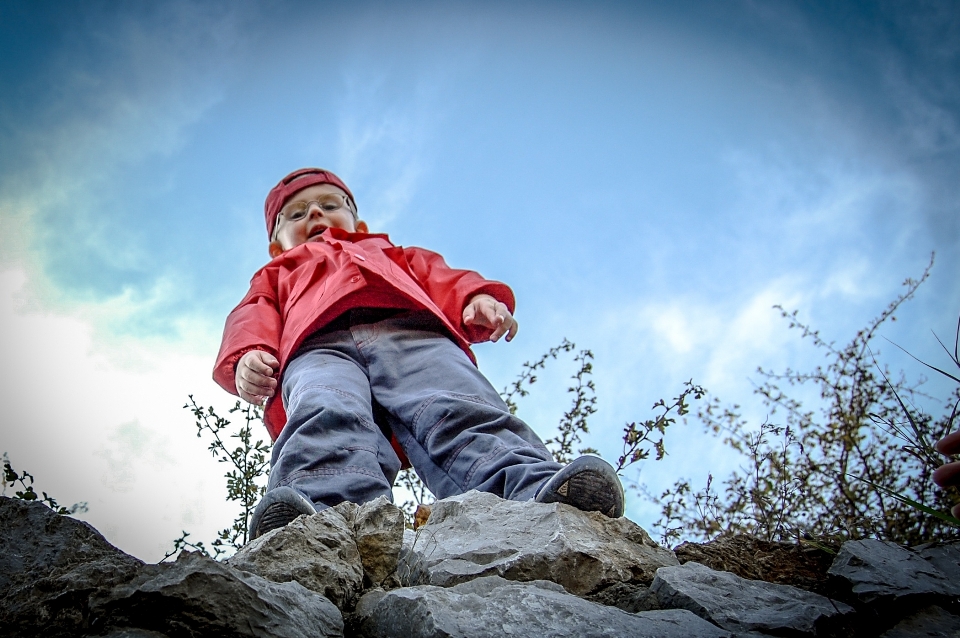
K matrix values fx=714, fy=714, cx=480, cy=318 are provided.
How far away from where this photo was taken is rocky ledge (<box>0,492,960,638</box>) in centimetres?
102

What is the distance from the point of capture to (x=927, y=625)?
3.99ft

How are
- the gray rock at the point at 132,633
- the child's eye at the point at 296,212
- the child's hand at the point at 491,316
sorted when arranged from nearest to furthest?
the gray rock at the point at 132,633
the child's hand at the point at 491,316
the child's eye at the point at 296,212

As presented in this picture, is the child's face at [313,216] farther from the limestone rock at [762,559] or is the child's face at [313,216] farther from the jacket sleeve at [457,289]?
the limestone rock at [762,559]

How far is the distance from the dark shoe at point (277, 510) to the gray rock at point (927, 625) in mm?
1222

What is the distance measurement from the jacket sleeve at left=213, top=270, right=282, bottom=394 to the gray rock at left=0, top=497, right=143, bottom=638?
137 centimetres

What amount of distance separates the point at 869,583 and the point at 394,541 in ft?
3.14

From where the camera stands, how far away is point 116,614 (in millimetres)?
989

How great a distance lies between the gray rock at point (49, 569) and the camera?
3.26ft

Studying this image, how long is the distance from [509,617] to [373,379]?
1.66m

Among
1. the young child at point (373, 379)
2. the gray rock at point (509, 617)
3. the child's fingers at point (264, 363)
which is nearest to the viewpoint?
the gray rock at point (509, 617)

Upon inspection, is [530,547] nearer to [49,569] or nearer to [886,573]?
[886,573]

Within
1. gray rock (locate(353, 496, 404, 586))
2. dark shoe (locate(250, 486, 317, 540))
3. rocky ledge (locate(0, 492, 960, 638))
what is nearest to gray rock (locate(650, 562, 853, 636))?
rocky ledge (locate(0, 492, 960, 638))

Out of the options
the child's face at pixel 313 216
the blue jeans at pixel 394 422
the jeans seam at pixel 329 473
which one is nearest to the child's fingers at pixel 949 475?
the blue jeans at pixel 394 422

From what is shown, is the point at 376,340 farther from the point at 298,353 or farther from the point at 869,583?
the point at 869,583
